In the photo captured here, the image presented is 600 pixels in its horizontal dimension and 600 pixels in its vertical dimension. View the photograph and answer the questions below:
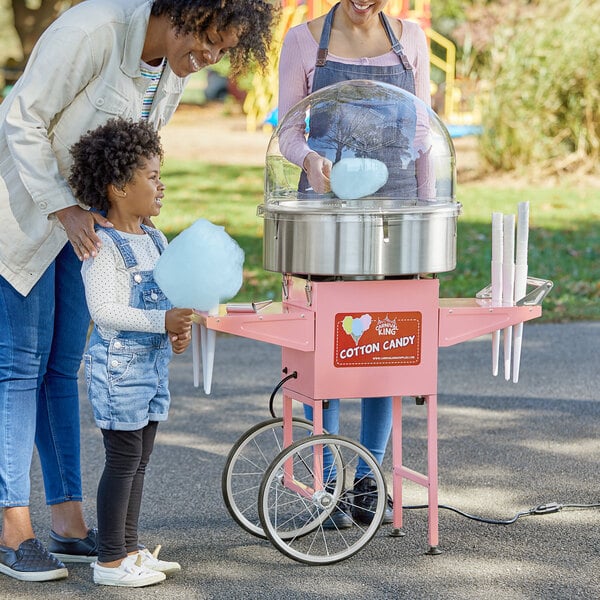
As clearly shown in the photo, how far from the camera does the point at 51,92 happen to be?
346 centimetres

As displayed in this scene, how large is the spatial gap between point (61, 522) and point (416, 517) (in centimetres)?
130

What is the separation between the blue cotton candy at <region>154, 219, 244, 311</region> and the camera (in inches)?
134

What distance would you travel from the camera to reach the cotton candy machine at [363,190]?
143 inches

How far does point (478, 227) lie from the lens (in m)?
11.5

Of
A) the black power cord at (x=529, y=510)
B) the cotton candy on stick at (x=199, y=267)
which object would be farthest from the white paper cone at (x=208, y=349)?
the black power cord at (x=529, y=510)

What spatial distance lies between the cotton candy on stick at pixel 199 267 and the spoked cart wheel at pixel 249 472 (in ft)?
2.54

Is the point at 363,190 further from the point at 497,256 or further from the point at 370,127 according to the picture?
the point at 497,256

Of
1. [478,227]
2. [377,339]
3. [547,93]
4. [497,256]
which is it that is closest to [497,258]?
[497,256]

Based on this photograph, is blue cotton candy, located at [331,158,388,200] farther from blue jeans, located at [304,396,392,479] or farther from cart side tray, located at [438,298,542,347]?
blue jeans, located at [304,396,392,479]

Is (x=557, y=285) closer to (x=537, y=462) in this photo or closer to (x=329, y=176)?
(x=537, y=462)

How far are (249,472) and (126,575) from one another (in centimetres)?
127

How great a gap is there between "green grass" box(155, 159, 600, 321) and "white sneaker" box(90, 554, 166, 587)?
4.84 meters

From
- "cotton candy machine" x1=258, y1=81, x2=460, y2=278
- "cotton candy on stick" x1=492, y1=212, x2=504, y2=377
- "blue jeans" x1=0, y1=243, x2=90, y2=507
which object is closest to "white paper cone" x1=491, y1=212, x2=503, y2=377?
"cotton candy on stick" x1=492, y1=212, x2=504, y2=377

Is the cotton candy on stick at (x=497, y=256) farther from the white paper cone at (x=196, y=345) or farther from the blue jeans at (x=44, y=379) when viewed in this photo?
the blue jeans at (x=44, y=379)
